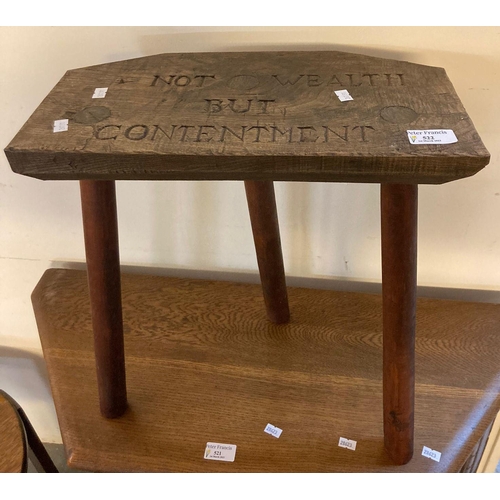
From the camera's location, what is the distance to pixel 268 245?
33.4 inches

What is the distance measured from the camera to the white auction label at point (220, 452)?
2.44 ft

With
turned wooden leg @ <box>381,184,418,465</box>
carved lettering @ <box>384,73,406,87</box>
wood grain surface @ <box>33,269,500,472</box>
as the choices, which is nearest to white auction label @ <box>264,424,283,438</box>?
wood grain surface @ <box>33,269,500,472</box>

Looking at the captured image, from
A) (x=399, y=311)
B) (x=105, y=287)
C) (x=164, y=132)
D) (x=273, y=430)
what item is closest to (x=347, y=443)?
(x=273, y=430)

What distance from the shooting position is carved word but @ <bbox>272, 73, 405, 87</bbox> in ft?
2.06

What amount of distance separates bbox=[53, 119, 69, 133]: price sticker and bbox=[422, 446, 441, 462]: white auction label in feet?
2.10

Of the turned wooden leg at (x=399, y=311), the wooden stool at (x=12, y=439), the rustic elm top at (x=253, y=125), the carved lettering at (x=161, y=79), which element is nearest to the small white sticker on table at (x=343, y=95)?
the rustic elm top at (x=253, y=125)

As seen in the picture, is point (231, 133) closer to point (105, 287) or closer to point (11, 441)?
point (105, 287)

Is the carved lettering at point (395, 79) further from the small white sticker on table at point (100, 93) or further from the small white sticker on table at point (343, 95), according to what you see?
the small white sticker on table at point (100, 93)

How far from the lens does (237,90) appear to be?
24.7 inches

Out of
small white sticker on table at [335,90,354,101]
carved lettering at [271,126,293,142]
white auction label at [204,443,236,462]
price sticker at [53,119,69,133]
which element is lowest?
white auction label at [204,443,236,462]

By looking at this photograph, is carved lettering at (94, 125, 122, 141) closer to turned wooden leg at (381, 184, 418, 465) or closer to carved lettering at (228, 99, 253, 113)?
carved lettering at (228, 99, 253, 113)

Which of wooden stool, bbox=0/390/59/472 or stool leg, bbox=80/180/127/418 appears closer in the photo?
stool leg, bbox=80/180/127/418

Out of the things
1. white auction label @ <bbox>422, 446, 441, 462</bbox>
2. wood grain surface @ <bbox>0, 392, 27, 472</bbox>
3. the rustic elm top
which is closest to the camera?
the rustic elm top

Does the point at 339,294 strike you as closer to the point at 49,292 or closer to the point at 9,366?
the point at 49,292
